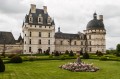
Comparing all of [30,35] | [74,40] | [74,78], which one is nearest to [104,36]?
[74,40]

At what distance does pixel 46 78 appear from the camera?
19.7 metres

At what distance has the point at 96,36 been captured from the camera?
256 ft

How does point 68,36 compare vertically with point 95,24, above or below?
below

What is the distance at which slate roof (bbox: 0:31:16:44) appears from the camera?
65.2 meters

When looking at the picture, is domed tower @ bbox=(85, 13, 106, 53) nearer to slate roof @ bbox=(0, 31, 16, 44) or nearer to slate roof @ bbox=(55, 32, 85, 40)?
slate roof @ bbox=(55, 32, 85, 40)

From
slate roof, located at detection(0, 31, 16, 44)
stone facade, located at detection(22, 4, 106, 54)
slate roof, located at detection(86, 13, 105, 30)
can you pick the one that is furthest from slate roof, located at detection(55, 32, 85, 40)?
slate roof, located at detection(0, 31, 16, 44)

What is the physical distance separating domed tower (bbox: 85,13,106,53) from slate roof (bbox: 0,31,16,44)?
2496 cm

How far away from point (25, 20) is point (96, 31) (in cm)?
2334

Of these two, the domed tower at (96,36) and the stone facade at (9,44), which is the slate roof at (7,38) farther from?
the domed tower at (96,36)

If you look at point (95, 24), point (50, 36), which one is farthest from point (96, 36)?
point (50, 36)

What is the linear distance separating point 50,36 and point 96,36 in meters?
16.1

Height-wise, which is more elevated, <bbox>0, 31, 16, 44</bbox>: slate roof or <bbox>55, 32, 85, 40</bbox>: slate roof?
<bbox>55, 32, 85, 40</bbox>: slate roof

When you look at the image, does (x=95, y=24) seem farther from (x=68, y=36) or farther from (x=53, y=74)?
(x=53, y=74)

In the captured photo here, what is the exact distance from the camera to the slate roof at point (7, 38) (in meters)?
65.2
